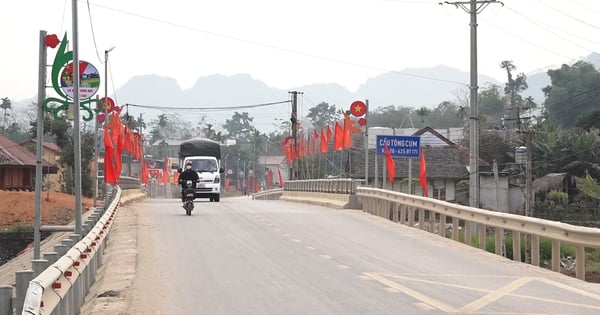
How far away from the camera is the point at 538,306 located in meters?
12.2

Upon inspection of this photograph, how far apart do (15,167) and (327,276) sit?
52.4 m

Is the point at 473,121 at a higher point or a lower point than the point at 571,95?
lower

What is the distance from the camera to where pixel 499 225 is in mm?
19953

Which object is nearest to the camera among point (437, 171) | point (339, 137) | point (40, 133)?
point (40, 133)

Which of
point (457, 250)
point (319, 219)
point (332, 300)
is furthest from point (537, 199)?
point (332, 300)

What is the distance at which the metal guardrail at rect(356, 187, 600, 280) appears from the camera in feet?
53.9

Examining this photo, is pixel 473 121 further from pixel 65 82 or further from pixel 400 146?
pixel 65 82

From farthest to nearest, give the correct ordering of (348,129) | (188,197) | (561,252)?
(348,129), (561,252), (188,197)

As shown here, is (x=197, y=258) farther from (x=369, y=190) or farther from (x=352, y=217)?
(x=369, y=190)

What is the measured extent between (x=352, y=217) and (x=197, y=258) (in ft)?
42.2

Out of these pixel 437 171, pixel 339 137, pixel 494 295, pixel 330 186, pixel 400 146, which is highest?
pixel 339 137

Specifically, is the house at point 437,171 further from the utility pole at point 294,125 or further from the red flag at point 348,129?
the red flag at point 348,129

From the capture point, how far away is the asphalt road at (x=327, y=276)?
12.1 m

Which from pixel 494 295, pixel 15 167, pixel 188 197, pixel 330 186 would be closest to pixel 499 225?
pixel 494 295
